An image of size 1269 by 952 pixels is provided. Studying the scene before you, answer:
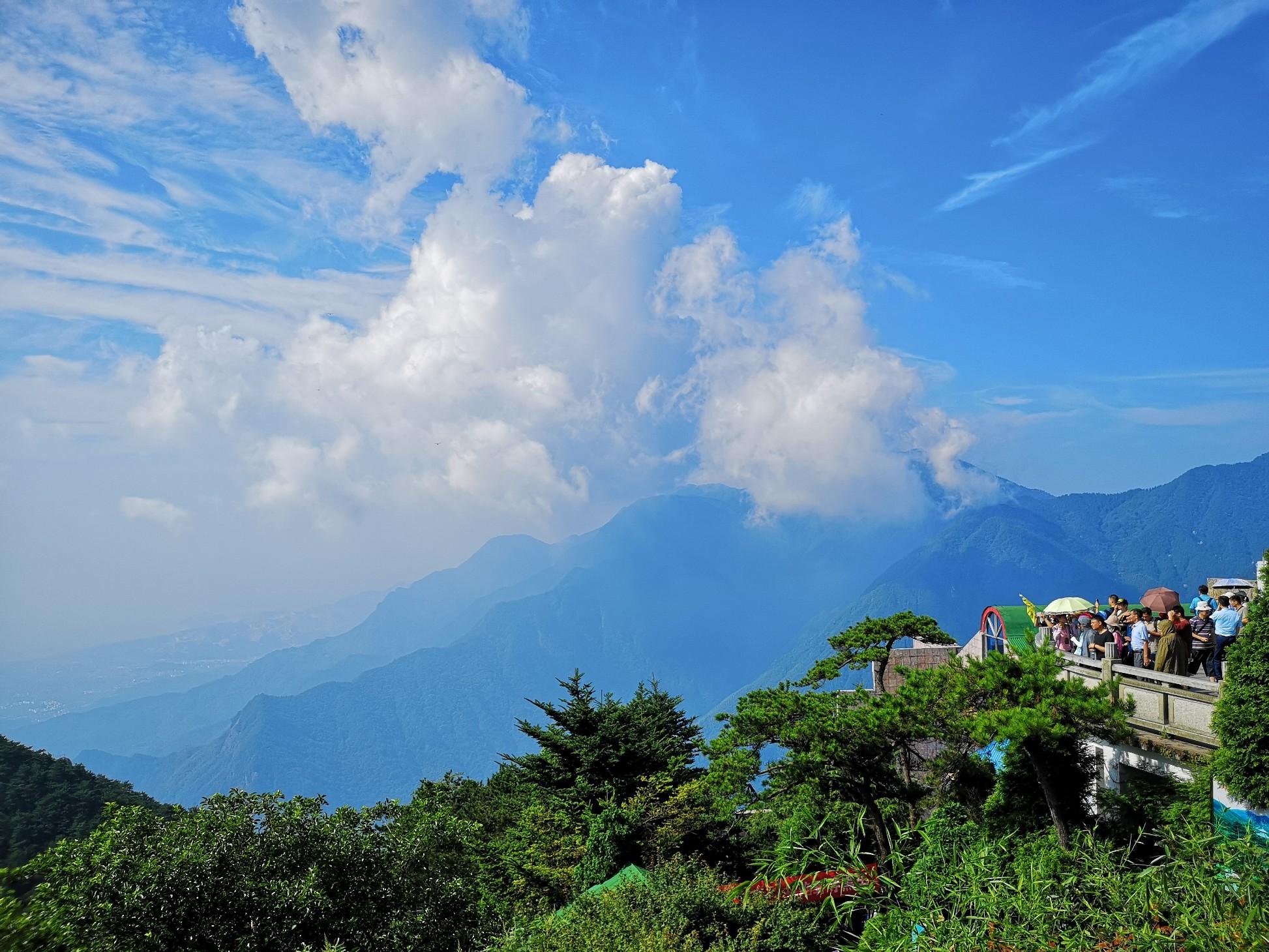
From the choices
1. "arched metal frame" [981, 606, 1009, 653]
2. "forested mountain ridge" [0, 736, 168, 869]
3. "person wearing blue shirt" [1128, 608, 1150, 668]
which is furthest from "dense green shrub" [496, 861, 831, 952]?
"forested mountain ridge" [0, 736, 168, 869]

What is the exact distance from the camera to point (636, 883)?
1009cm

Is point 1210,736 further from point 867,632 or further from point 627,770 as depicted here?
point 627,770

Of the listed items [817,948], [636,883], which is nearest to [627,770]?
[636,883]

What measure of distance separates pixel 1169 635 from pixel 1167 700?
84 centimetres

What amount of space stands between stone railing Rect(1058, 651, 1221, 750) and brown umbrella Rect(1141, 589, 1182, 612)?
2.96 m

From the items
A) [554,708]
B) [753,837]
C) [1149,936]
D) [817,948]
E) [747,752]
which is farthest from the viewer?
[554,708]

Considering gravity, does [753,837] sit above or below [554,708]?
below

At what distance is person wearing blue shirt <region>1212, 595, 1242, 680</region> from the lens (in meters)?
10.2

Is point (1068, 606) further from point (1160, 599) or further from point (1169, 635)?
point (1169, 635)

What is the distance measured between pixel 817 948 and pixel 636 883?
2224 millimetres

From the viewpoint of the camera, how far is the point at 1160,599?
1409 centimetres

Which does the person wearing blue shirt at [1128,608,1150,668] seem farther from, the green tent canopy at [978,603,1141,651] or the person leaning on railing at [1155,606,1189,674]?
the green tent canopy at [978,603,1141,651]

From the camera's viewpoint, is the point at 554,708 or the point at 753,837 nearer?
the point at 753,837

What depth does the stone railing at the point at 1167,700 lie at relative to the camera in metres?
9.45
